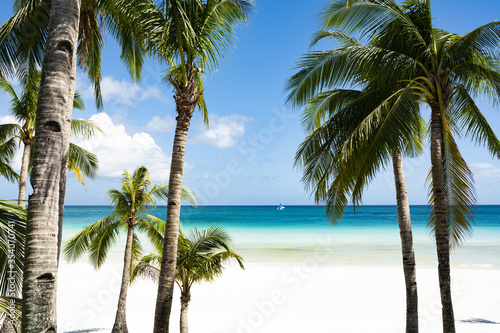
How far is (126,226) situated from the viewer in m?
12.7

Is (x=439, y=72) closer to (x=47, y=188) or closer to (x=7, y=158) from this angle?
(x=47, y=188)

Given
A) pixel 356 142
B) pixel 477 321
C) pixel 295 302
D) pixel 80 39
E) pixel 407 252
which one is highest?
pixel 80 39

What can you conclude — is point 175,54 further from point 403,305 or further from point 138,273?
point 403,305

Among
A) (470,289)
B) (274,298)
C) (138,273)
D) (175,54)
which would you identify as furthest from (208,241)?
(470,289)

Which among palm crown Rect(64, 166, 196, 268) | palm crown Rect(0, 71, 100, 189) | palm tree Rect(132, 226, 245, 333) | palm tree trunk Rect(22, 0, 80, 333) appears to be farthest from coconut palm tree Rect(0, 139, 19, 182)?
palm tree trunk Rect(22, 0, 80, 333)

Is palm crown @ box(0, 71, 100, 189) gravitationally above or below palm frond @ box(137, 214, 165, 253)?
above

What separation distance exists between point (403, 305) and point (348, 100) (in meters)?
10.9

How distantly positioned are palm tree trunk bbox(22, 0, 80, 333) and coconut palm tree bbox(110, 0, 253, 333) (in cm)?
292

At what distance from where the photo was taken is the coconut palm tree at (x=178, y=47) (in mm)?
6496

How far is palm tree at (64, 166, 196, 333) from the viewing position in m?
12.2

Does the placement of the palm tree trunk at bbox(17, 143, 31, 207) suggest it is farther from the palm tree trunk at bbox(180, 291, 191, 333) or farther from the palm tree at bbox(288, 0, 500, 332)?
the palm tree at bbox(288, 0, 500, 332)

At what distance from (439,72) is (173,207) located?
548cm

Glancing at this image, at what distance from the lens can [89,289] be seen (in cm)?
2003

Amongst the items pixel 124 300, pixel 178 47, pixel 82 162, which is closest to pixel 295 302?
Result: pixel 124 300
